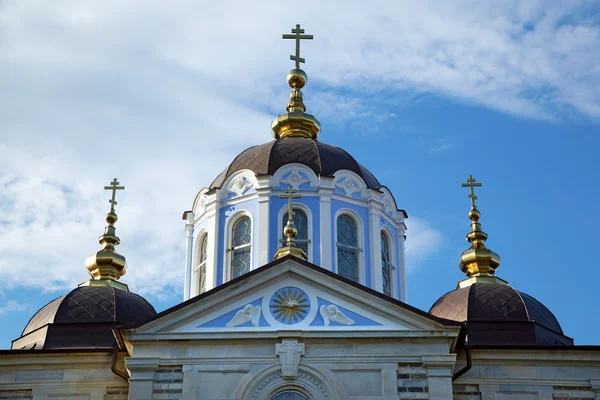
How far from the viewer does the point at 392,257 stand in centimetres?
2592

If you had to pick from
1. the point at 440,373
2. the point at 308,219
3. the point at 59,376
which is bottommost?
the point at 440,373

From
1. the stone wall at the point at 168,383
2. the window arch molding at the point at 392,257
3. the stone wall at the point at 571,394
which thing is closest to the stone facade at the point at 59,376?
the stone wall at the point at 168,383

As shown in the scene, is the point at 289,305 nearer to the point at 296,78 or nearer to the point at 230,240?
the point at 230,240

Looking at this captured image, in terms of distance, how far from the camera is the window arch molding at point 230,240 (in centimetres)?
2447

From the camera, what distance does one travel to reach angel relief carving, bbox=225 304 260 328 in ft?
64.2

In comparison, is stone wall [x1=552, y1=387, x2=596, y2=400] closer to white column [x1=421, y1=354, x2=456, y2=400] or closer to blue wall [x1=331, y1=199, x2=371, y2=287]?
white column [x1=421, y1=354, x2=456, y2=400]

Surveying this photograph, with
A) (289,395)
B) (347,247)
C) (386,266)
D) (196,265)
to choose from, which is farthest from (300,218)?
(289,395)

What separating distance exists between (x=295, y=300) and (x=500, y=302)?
4.95 m

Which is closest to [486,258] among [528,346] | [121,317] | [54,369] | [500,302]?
[500,302]

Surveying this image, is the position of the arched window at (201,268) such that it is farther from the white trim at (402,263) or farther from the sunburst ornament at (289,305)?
the sunburst ornament at (289,305)

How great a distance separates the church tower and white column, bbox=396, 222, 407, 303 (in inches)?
0.9

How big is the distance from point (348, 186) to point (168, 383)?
8114 millimetres

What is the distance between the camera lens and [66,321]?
22281mm

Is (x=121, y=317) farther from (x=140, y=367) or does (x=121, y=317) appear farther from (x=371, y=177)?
(x=371, y=177)
